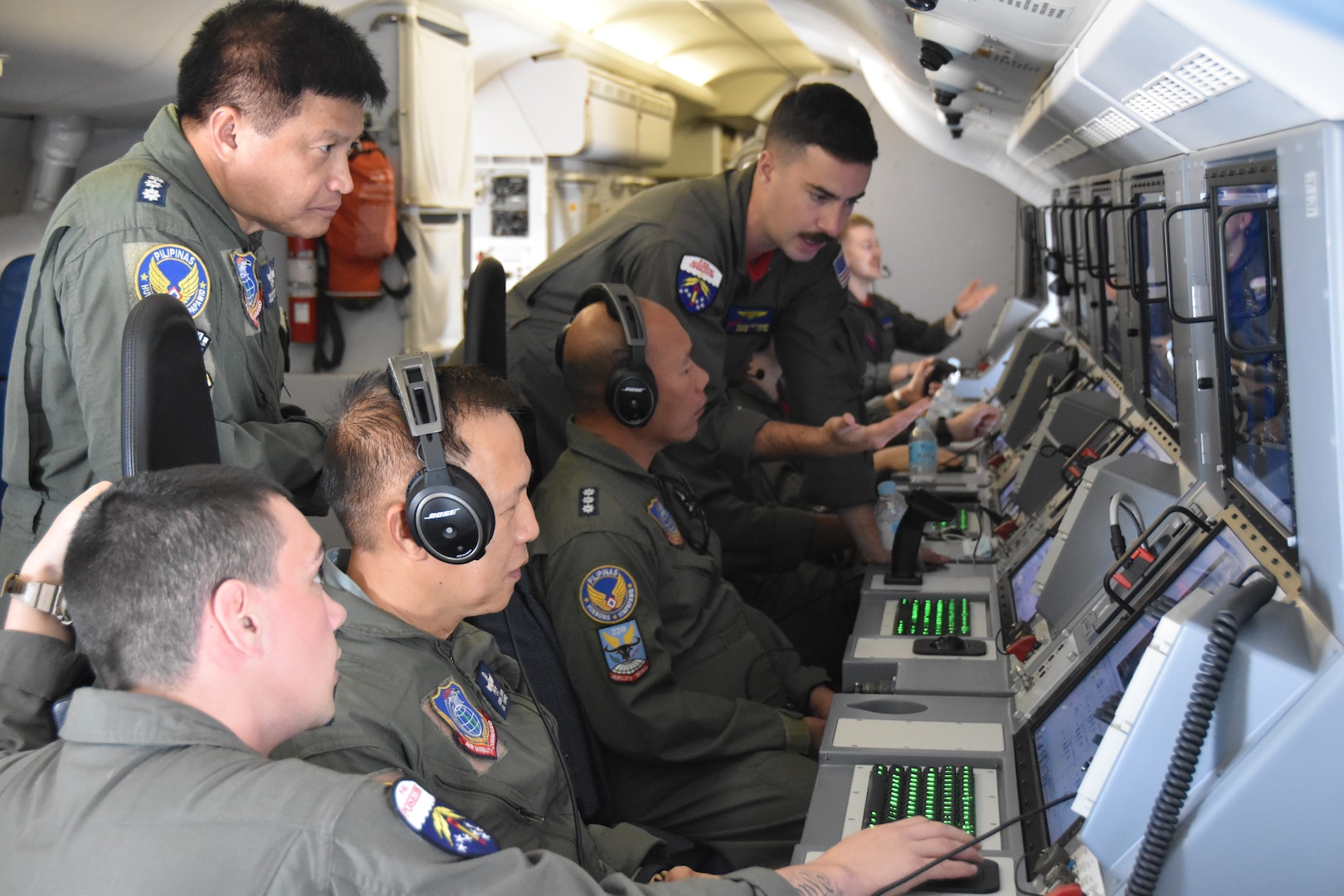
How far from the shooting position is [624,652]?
212 cm

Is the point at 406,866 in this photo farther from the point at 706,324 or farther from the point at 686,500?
the point at 706,324

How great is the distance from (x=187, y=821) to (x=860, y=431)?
2052 mm

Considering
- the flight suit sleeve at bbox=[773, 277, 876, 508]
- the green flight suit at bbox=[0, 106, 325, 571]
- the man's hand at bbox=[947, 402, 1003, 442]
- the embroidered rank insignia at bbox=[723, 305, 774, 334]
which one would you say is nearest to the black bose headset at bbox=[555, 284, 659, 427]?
the green flight suit at bbox=[0, 106, 325, 571]

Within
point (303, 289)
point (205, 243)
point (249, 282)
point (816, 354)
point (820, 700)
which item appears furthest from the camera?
point (303, 289)

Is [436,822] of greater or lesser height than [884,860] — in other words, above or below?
above

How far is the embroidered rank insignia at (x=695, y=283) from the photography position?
9.48 feet

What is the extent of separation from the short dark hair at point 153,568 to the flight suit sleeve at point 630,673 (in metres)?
1.13

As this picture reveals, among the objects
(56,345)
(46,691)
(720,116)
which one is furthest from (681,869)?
(720,116)

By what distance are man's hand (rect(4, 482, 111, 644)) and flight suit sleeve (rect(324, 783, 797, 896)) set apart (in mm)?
393

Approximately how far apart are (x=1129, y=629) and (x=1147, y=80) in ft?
2.75

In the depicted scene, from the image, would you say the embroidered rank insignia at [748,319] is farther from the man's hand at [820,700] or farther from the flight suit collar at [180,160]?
the flight suit collar at [180,160]

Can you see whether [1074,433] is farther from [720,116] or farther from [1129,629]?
[720,116]

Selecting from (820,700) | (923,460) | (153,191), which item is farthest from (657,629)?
(923,460)

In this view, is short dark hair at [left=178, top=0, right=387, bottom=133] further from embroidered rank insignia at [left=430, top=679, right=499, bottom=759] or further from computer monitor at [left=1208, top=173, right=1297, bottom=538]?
computer monitor at [left=1208, top=173, right=1297, bottom=538]
